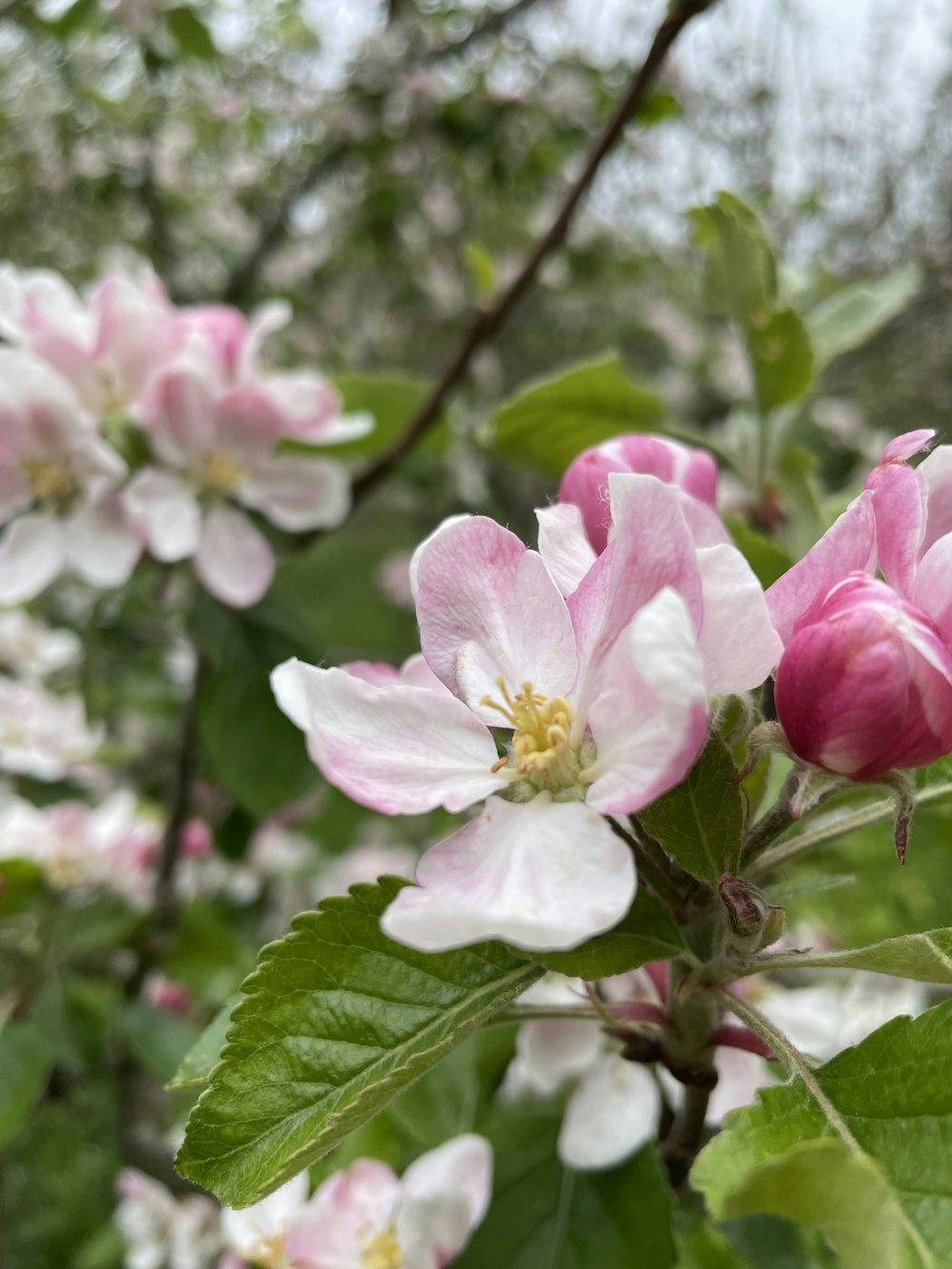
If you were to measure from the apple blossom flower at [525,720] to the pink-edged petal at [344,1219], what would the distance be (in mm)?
435

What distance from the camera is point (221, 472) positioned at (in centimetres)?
128

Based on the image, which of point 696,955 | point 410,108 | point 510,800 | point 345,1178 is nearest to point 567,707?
point 510,800

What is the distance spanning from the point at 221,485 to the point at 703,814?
2.96 feet

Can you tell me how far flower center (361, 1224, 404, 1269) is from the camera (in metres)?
0.78

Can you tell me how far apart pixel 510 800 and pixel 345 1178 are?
45 centimetres

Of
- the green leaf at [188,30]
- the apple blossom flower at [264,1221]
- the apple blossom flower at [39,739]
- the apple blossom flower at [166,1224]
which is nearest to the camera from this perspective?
the apple blossom flower at [264,1221]

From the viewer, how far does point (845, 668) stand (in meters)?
0.49

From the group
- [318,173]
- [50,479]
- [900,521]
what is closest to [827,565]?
[900,521]

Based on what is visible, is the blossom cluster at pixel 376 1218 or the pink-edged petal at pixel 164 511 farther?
the pink-edged petal at pixel 164 511

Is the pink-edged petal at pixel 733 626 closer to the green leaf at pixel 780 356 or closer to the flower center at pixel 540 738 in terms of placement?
the flower center at pixel 540 738

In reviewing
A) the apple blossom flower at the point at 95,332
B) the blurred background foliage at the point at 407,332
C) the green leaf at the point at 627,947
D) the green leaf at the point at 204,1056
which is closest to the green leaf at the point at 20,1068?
the blurred background foliage at the point at 407,332

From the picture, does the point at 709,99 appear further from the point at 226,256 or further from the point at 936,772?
the point at 936,772

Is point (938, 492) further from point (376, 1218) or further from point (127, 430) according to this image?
point (127, 430)

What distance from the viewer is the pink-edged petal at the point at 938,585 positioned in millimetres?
509
